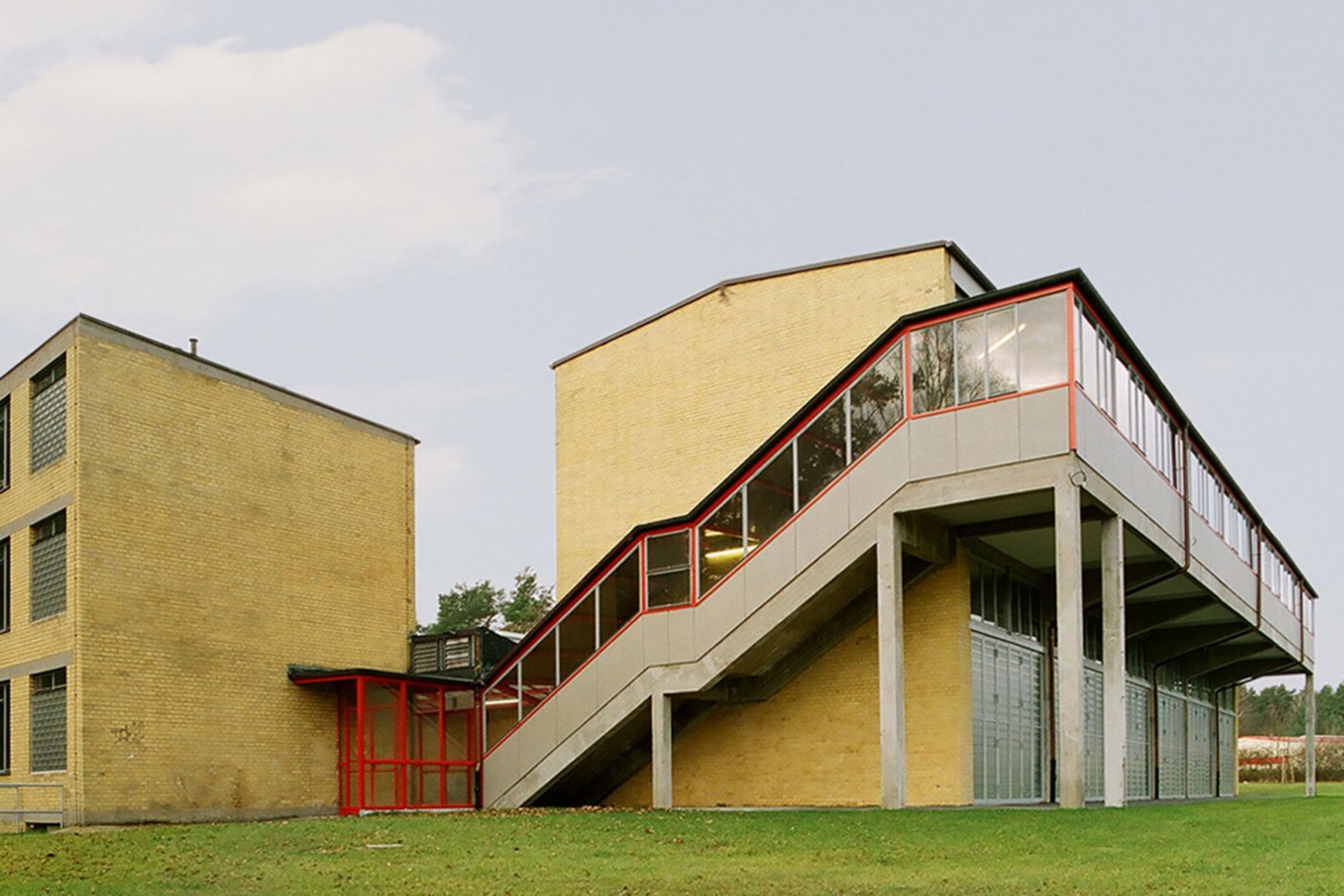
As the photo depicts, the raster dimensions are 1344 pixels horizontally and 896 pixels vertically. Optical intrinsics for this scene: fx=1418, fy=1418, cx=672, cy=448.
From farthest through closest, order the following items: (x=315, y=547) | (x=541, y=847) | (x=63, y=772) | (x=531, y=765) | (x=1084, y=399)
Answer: (x=315, y=547) < (x=531, y=765) < (x=63, y=772) < (x=1084, y=399) < (x=541, y=847)

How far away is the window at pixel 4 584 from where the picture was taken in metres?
26.5

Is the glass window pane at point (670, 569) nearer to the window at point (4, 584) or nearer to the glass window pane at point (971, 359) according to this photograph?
the glass window pane at point (971, 359)

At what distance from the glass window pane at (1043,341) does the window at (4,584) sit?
18903mm

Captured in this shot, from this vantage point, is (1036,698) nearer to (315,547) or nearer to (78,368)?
(315,547)

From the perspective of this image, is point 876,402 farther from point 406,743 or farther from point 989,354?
point 406,743

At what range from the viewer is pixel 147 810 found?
23922 millimetres

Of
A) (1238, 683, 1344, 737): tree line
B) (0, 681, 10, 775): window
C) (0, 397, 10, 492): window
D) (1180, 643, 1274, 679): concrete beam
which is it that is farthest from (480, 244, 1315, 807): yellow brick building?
(1238, 683, 1344, 737): tree line

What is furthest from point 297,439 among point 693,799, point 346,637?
point 693,799

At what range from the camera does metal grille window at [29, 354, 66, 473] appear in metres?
25.0

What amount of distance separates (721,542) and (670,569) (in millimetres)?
1156

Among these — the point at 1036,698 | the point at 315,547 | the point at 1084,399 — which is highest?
the point at 1084,399

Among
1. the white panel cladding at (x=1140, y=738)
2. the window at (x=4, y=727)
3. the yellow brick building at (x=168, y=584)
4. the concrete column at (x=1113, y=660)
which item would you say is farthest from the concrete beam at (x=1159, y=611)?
the window at (x=4, y=727)

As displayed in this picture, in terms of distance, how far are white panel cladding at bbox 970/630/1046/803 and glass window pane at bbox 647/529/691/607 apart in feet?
15.9

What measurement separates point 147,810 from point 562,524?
10.8m
